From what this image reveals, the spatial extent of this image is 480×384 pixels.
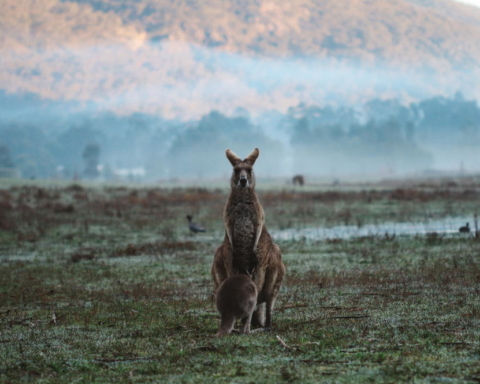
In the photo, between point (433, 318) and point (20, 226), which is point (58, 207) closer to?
point (20, 226)

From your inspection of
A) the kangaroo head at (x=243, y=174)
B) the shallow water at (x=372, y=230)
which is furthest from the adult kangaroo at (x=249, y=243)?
the shallow water at (x=372, y=230)

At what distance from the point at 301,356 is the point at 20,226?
24.9 m

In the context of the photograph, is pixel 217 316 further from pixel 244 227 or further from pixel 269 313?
pixel 244 227

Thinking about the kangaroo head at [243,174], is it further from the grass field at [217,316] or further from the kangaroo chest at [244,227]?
the grass field at [217,316]

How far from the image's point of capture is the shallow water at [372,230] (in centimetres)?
2703

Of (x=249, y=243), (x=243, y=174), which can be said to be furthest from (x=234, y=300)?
(x=243, y=174)

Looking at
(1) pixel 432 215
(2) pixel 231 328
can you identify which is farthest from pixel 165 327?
(1) pixel 432 215

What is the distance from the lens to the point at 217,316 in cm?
1115

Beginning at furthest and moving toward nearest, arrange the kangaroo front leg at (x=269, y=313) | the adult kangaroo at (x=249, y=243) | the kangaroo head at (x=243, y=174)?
1. the kangaroo front leg at (x=269, y=313)
2. the adult kangaroo at (x=249, y=243)
3. the kangaroo head at (x=243, y=174)

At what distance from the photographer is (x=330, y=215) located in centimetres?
3712

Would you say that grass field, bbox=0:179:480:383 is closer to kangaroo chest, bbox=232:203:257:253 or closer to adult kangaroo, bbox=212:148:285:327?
adult kangaroo, bbox=212:148:285:327

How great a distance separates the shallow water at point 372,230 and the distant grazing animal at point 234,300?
16.6 meters

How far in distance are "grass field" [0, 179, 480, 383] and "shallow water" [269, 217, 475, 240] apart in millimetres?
2432

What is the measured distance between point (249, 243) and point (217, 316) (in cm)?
187
